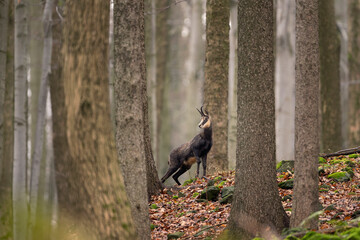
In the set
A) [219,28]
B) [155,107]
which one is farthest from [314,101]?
[155,107]

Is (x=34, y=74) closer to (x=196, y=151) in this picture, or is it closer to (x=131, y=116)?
(x=196, y=151)

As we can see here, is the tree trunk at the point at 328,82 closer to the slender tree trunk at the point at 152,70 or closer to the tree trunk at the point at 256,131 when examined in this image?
the slender tree trunk at the point at 152,70

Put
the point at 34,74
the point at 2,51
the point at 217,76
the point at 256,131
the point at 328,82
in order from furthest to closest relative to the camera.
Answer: the point at 34,74 < the point at 328,82 < the point at 217,76 < the point at 256,131 < the point at 2,51

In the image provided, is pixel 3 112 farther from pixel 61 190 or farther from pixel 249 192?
pixel 249 192

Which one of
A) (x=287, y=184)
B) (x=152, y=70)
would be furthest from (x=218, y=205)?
(x=152, y=70)

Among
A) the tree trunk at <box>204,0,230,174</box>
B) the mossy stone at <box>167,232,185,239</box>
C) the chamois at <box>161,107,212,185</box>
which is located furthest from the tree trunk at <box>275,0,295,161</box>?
the mossy stone at <box>167,232,185,239</box>

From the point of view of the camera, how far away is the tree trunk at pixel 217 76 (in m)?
13.4

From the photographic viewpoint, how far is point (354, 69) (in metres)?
19.3

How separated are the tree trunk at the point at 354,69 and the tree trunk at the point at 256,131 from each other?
11797 mm

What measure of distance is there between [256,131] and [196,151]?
4782 mm

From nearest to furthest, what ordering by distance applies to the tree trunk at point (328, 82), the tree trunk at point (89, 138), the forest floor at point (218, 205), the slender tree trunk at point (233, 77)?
the tree trunk at point (89, 138) < the forest floor at point (218, 205) < the tree trunk at point (328, 82) < the slender tree trunk at point (233, 77)

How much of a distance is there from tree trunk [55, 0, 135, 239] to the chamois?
19.4 feet

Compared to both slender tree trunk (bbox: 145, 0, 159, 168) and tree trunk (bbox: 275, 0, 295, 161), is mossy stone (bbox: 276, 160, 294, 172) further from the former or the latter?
slender tree trunk (bbox: 145, 0, 159, 168)

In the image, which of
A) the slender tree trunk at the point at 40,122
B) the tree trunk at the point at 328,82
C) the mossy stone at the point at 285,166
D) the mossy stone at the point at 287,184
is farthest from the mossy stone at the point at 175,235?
the tree trunk at the point at 328,82
